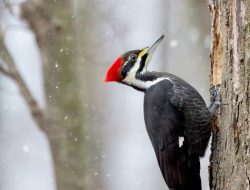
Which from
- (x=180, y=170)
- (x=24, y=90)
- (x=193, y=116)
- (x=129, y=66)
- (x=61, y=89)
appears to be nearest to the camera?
(x=180, y=170)

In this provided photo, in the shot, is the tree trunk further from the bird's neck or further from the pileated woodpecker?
the pileated woodpecker

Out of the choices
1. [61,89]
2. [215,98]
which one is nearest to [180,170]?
[215,98]

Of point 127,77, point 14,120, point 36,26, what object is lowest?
point 14,120

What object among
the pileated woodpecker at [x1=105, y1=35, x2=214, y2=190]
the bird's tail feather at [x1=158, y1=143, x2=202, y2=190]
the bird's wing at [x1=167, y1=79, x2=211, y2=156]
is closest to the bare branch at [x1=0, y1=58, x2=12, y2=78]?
the pileated woodpecker at [x1=105, y1=35, x2=214, y2=190]

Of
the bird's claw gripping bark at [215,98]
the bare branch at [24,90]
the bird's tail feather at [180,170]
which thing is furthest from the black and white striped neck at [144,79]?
the bare branch at [24,90]

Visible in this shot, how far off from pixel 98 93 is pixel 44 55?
3.09 metres

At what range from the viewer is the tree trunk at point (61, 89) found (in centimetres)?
583

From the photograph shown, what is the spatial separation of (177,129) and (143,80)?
0.59m

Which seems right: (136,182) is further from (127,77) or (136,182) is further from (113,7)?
(127,77)

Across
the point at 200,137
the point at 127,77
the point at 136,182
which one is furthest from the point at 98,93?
the point at 200,137

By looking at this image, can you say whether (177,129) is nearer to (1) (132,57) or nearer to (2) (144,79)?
(2) (144,79)

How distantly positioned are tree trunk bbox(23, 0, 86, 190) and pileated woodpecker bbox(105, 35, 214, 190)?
119 centimetres

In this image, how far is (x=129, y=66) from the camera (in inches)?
202

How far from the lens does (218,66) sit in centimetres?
464
